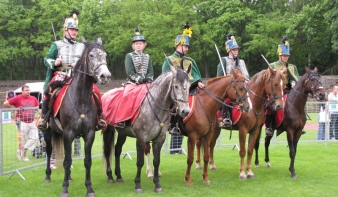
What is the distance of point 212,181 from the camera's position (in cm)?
958

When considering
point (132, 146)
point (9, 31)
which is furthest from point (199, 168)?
point (9, 31)

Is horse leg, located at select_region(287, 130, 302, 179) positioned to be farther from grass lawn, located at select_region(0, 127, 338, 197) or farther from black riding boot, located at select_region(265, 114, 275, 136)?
black riding boot, located at select_region(265, 114, 275, 136)

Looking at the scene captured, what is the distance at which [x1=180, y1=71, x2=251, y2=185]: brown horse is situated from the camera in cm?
880

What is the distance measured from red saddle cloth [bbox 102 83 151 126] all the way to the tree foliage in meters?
35.6

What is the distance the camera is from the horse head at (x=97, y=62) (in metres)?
7.16

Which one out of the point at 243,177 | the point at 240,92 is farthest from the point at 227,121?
the point at 243,177

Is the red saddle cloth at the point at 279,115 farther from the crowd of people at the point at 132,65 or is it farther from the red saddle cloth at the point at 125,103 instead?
the red saddle cloth at the point at 125,103

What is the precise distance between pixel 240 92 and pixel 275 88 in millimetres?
1083

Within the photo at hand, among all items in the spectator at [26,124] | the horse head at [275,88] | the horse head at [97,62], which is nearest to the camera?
the horse head at [97,62]

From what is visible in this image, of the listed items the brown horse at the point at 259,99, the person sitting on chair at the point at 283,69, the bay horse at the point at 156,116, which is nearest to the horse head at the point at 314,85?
the person sitting on chair at the point at 283,69

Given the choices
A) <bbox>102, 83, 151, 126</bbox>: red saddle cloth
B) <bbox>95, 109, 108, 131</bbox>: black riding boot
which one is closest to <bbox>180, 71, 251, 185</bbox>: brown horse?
<bbox>102, 83, 151, 126</bbox>: red saddle cloth

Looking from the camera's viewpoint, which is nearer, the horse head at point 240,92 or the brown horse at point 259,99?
the horse head at point 240,92

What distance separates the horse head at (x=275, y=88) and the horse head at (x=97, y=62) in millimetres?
4083

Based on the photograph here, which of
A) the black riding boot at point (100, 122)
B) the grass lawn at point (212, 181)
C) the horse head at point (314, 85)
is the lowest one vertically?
the grass lawn at point (212, 181)
